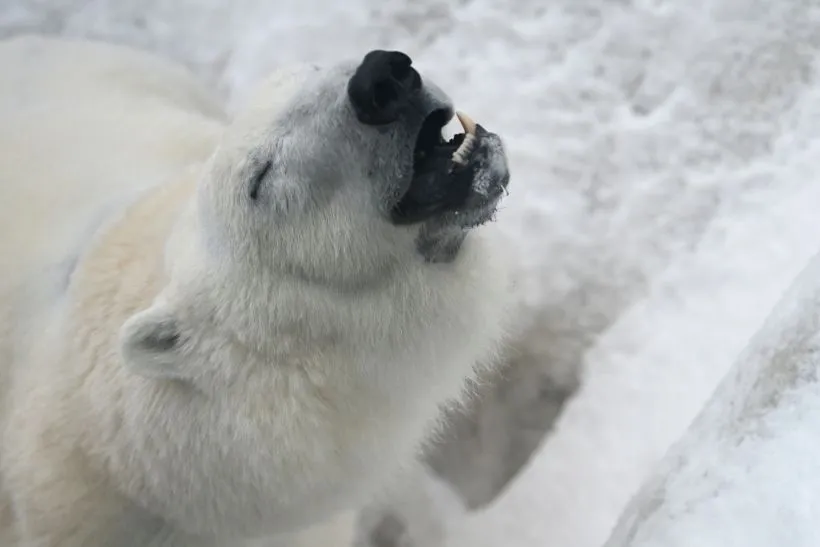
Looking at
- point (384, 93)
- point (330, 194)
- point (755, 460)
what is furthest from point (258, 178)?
point (755, 460)

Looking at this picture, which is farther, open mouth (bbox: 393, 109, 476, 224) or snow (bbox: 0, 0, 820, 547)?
snow (bbox: 0, 0, 820, 547)

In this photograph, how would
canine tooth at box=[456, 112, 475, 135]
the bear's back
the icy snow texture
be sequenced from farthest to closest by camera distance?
the bear's back < canine tooth at box=[456, 112, 475, 135] < the icy snow texture

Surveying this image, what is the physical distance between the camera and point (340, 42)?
2.54 meters

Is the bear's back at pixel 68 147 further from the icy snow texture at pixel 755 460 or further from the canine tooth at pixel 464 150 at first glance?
the icy snow texture at pixel 755 460

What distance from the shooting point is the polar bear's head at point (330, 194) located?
1090 mm

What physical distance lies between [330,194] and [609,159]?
53.2 inches

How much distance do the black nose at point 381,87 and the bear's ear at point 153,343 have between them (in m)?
0.40

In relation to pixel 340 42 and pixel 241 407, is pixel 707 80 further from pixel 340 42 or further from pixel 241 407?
pixel 241 407

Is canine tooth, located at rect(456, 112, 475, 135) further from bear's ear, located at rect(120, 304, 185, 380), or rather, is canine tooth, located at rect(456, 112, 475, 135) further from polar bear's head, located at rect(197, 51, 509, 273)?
bear's ear, located at rect(120, 304, 185, 380)

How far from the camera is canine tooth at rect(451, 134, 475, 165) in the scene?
1130mm

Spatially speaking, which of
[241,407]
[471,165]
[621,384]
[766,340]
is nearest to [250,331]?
[241,407]

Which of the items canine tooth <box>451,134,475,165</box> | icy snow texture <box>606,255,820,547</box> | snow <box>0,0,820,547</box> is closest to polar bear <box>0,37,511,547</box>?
canine tooth <box>451,134,475,165</box>

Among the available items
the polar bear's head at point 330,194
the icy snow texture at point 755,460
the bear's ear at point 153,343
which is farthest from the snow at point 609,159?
the bear's ear at point 153,343

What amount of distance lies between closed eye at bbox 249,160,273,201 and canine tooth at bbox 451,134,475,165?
0.79ft
